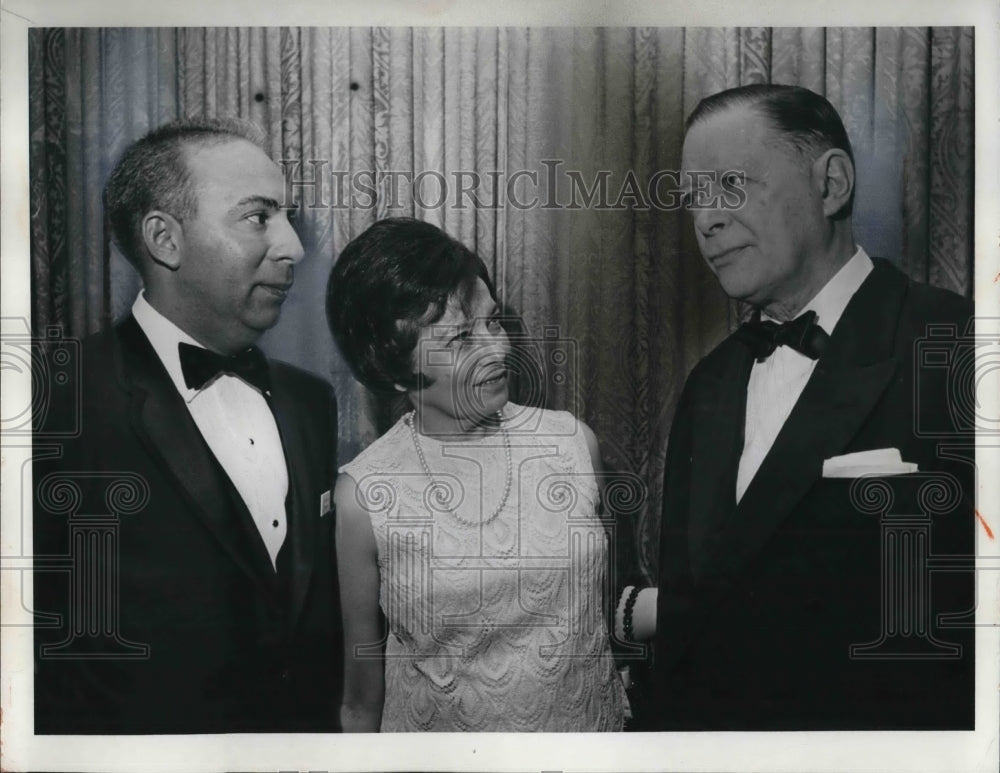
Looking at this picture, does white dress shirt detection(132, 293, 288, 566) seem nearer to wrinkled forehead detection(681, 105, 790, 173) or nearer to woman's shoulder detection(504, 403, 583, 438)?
woman's shoulder detection(504, 403, 583, 438)

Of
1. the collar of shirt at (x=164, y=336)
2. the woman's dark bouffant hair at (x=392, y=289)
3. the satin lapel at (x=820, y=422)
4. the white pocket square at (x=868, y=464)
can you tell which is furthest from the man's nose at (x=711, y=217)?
the collar of shirt at (x=164, y=336)

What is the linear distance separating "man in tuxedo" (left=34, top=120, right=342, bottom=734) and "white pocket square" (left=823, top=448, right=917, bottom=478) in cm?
163

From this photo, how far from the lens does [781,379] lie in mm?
3701

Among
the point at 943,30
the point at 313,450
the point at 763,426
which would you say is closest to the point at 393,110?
the point at 313,450

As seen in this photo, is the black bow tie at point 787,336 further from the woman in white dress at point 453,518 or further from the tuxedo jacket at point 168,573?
the tuxedo jacket at point 168,573

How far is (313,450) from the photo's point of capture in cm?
372

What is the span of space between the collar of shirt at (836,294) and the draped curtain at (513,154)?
106 millimetres

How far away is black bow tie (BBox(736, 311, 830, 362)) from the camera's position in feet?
12.1

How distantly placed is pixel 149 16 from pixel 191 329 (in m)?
1.03

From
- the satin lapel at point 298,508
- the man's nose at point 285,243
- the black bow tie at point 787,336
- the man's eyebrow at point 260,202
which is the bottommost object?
the satin lapel at point 298,508

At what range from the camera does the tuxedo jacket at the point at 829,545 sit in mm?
3691

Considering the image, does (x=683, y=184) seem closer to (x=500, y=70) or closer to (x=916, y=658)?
(x=500, y=70)

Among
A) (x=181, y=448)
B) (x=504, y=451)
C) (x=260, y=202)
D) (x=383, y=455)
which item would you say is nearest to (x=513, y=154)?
(x=260, y=202)

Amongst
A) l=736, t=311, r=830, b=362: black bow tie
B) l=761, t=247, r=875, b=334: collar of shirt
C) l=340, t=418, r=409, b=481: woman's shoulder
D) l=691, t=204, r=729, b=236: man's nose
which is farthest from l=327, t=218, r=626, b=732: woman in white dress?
l=761, t=247, r=875, b=334: collar of shirt
